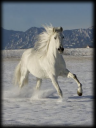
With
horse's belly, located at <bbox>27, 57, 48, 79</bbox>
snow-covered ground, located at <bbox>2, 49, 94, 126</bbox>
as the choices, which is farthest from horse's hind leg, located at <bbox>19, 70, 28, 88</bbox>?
horse's belly, located at <bbox>27, 57, 48, 79</bbox>

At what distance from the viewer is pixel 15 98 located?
6.67 m

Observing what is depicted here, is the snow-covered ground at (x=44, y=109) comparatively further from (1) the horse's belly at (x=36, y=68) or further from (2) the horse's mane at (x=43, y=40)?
(2) the horse's mane at (x=43, y=40)

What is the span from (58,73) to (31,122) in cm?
218

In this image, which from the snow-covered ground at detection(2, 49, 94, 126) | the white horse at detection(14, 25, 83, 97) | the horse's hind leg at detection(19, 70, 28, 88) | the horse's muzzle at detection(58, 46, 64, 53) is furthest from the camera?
the horse's hind leg at detection(19, 70, 28, 88)

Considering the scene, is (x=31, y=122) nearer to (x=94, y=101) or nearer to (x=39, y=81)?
(x=94, y=101)

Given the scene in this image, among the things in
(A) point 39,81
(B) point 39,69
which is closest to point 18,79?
(A) point 39,81

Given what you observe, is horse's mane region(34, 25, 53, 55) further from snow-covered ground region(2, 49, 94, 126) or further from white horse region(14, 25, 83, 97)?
snow-covered ground region(2, 49, 94, 126)

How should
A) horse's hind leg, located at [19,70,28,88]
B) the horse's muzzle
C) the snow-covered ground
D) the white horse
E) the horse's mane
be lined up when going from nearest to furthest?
the snow-covered ground, the horse's muzzle, the white horse, the horse's mane, horse's hind leg, located at [19,70,28,88]

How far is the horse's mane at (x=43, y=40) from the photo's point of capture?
20.6 feet

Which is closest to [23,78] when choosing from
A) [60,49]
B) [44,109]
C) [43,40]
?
[43,40]

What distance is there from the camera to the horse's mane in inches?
248

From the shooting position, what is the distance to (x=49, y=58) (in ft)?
20.4

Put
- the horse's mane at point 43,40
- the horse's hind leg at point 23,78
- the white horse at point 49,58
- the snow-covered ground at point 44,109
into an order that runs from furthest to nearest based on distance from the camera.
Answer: the horse's hind leg at point 23,78
the horse's mane at point 43,40
the white horse at point 49,58
the snow-covered ground at point 44,109

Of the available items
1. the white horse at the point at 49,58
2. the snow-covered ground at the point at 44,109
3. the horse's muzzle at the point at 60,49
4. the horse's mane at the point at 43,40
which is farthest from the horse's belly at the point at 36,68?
the horse's muzzle at the point at 60,49
